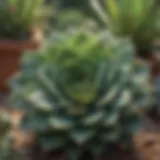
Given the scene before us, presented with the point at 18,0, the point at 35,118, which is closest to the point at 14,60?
the point at 18,0

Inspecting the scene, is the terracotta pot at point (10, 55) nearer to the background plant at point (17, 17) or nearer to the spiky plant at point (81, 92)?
the background plant at point (17, 17)

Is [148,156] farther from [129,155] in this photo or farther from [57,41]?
[57,41]

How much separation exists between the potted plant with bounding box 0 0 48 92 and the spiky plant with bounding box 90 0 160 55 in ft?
0.66

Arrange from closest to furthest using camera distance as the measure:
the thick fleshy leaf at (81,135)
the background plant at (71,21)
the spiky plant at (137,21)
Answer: the thick fleshy leaf at (81,135), the spiky plant at (137,21), the background plant at (71,21)

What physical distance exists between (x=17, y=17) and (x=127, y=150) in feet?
1.78

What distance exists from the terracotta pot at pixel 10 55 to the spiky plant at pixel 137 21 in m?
0.21

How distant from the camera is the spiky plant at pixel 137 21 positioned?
4.12ft

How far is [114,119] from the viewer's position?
0.89 metres

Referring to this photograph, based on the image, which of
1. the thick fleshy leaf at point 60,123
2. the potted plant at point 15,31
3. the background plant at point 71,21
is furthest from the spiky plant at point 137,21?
the thick fleshy leaf at point 60,123

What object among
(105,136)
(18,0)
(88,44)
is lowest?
(105,136)

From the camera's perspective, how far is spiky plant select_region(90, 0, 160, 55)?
4.12 feet

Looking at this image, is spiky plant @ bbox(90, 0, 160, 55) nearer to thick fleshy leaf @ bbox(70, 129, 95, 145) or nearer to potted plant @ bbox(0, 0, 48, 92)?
potted plant @ bbox(0, 0, 48, 92)

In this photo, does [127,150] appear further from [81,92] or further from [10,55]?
[10,55]

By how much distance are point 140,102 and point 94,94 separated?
0.30 feet
